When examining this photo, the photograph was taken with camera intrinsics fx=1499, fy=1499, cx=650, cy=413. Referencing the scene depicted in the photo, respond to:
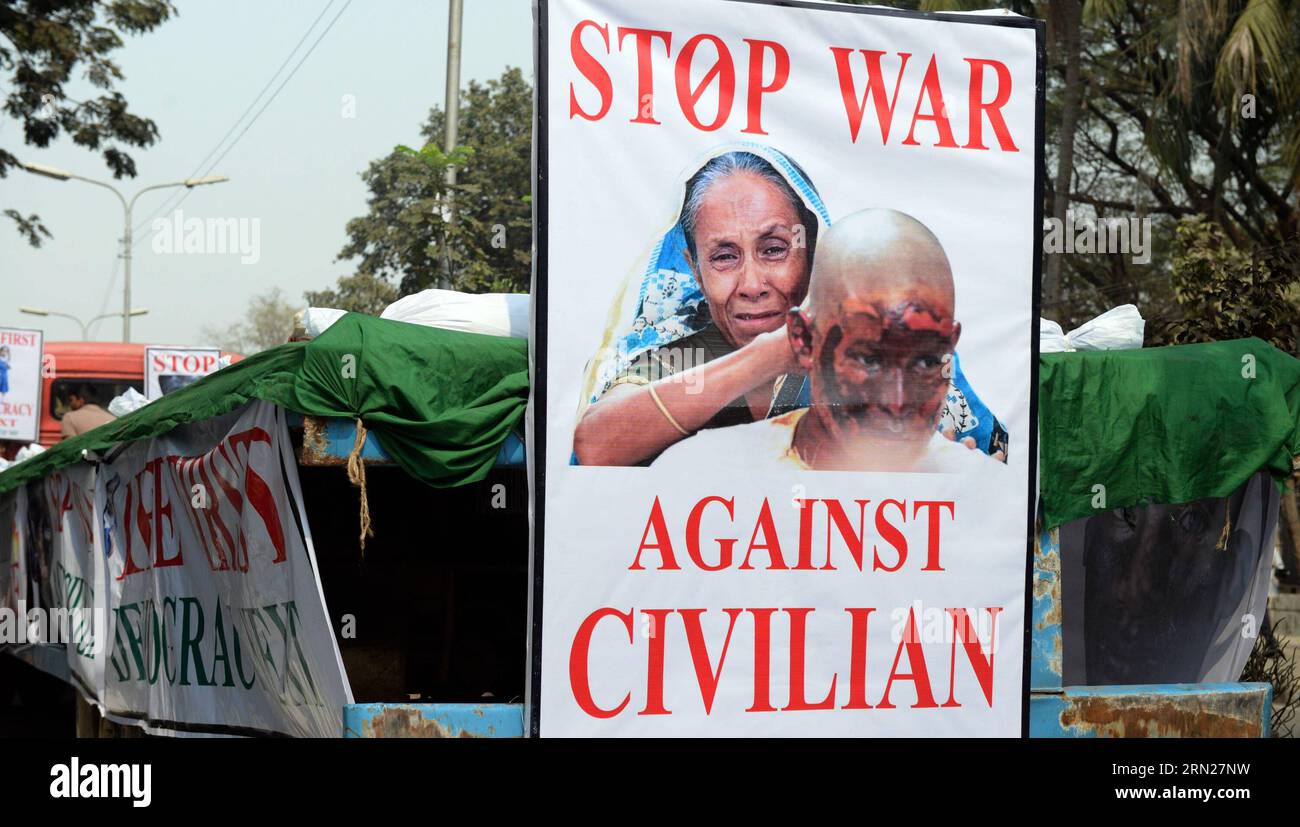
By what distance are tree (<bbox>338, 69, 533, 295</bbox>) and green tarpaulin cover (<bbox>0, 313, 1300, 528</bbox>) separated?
37.2 inches

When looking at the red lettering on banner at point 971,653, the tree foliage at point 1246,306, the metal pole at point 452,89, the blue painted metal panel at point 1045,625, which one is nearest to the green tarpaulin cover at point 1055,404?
the blue painted metal panel at point 1045,625

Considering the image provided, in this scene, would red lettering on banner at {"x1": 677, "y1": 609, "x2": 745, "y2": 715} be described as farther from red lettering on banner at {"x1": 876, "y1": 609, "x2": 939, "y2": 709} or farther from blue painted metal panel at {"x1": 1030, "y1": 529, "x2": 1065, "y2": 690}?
blue painted metal panel at {"x1": 1030, "y1": 529, "x2": 1065, "y2": 690}

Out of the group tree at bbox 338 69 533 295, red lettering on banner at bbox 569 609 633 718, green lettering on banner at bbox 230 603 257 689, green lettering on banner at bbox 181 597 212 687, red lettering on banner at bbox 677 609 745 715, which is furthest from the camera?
tree at bbox 338 69 533 295

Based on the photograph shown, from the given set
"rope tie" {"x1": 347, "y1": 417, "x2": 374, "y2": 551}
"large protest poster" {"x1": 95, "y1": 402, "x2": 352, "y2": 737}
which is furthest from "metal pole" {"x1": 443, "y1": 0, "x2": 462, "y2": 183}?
"rope tie" {"x1": 347, "y1": 417, "x2": 374, "y2": 551}

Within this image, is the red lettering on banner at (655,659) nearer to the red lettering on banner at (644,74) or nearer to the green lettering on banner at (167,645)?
the red lettering on banner at (644,74)

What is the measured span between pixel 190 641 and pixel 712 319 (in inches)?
132

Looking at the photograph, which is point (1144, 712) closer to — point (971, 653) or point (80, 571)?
point (971, 653)

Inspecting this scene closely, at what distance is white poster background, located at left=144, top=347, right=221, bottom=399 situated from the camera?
54.0 ft

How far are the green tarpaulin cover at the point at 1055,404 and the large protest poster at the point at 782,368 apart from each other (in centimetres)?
25

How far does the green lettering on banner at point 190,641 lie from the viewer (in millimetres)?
7680

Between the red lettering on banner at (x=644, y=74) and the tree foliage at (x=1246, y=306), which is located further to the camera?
the tree foliage at (x=1246, y=306)

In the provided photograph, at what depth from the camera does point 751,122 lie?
6539mm

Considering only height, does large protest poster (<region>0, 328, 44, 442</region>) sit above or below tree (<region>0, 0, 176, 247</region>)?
below
